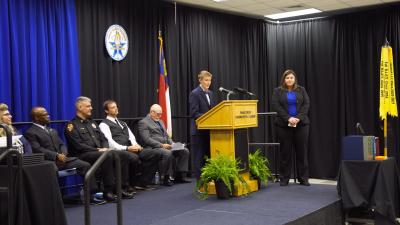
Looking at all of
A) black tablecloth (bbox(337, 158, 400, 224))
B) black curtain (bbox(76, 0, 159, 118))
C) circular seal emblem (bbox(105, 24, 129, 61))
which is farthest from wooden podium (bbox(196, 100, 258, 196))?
circular seal emblem (bbox(105, 24, 129, 61))

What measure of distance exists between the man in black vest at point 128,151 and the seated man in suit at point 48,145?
518 millimetres

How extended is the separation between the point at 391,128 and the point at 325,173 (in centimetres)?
142

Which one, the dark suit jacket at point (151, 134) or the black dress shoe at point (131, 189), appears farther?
the dark suit jacket at point (151, 134)

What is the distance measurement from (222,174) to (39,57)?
106 inches

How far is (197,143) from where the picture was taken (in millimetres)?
5543

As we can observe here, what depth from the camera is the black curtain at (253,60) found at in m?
→ 6.87

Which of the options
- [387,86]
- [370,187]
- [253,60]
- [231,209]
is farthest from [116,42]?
[387,86]

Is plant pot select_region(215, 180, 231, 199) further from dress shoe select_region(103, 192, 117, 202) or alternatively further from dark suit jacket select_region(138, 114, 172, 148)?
dark suit jacket select_region(138, 114, 172, 148)

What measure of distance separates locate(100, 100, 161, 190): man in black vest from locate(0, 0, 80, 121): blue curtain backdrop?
0.69 m

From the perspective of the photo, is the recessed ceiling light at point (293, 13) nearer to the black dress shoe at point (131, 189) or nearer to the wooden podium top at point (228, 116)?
the wooden podium top at point (228, 116)

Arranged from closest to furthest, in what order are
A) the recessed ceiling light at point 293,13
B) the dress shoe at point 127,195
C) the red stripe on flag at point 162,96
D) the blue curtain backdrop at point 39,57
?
the dress shoe at point 127,195, the blue curtain backdrop at point 39,57, the red stripe on flag at point 162,96, the recessed ceiling light at point 293,13

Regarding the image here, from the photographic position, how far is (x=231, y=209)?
14.3 feet

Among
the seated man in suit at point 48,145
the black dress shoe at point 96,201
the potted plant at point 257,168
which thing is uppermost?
the seated man in suit at point 48,145

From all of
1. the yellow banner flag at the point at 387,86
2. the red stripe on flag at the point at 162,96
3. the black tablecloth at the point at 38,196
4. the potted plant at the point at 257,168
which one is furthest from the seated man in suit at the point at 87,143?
the yellow banner flag at the point at 387,86
